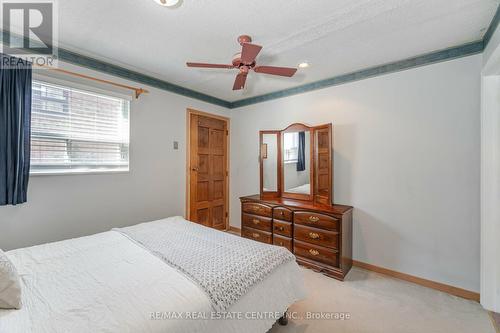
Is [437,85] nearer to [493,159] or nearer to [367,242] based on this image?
[493,159]

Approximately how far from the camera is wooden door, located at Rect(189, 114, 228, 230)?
12.0ft

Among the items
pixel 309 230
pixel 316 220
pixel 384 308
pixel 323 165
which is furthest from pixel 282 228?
pixel 384 308

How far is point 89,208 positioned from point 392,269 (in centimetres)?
356

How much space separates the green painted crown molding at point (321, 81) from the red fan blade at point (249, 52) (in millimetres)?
1585

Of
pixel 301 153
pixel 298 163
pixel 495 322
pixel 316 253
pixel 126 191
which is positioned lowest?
pixel 495 322

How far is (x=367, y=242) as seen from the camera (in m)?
2.81

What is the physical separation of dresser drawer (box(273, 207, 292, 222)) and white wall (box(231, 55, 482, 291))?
2.29 feet

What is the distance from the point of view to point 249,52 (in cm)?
181

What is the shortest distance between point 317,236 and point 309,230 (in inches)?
4.5

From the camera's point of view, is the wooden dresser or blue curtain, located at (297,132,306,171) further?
blue curtain, located at (297,132,306,171)

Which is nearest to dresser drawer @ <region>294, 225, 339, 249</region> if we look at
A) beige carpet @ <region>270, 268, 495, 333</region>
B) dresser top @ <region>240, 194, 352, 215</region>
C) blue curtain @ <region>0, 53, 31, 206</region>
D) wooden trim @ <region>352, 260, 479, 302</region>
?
dresser top @ <region>240, 194, 352, 215</region>

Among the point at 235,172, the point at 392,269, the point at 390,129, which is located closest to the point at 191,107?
the point at 235,172

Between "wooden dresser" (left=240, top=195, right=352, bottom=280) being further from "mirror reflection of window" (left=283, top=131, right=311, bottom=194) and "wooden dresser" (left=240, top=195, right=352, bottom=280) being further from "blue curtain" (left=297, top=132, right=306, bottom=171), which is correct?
"blue curtain" (left=297, top=132, right=306, bottom=171)

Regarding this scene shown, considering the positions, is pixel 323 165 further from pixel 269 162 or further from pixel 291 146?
pixel 269 162
